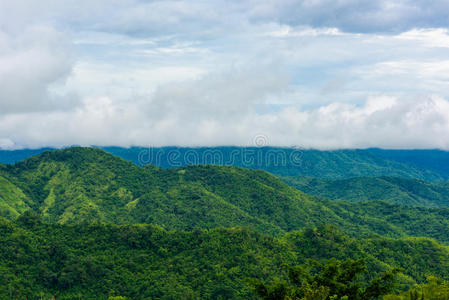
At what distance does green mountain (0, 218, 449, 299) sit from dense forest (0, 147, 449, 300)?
0.23 metres

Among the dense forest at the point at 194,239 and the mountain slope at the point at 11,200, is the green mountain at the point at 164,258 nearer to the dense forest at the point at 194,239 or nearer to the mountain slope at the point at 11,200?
the dense forest at the point at 194,239

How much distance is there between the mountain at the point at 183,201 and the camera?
120m

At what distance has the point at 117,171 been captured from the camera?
145625 millimetres

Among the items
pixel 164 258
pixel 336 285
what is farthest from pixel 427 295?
pixel 164 258

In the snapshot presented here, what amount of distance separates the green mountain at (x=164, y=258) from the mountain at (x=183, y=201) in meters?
32.9

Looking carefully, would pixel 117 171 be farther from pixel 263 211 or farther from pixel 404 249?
pixel 404 249

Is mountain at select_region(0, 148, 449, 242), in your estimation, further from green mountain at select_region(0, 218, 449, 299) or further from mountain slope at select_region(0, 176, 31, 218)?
green mountain at select_region(0, 218, 449, 299)

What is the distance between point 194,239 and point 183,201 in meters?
54.5

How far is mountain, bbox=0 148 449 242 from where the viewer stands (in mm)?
120100

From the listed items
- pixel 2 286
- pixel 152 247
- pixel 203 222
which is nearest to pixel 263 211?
pixel 203 222

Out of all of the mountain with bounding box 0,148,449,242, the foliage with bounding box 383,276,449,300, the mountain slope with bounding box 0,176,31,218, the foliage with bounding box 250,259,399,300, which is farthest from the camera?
the mountain with bounding box 0,148,449,242

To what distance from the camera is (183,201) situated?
132 m

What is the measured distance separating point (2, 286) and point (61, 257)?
498 inches

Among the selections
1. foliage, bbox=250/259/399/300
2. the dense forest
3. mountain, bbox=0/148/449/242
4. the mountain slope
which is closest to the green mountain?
the dense forest
